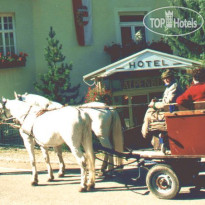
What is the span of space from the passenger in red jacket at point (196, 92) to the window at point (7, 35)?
979 cm

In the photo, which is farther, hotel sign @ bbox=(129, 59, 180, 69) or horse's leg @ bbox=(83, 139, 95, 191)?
hotel sign @ bbox=(129, 59, 180, 69)

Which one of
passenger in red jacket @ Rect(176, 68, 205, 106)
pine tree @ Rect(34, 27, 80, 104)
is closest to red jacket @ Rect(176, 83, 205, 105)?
passenger in red jacket @ Rect(176, 68, 205, 106)

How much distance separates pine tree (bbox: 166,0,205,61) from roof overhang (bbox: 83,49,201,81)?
1.71m

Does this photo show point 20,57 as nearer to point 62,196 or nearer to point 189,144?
point 62,196

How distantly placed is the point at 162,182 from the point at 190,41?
8607mm

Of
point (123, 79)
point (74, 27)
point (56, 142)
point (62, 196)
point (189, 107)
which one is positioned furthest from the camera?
point (74, 27)

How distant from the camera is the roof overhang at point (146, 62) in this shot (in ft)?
39.1

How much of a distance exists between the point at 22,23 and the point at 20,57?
1.50 metres

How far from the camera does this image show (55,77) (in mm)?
13523

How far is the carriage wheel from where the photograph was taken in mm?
6535

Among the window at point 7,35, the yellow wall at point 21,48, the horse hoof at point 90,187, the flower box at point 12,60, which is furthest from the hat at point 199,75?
the window at point 7,35

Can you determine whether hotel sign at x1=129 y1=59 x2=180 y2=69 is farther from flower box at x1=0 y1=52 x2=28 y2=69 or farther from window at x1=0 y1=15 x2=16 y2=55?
window at x1=0 y1=15 x2=16 y2=55

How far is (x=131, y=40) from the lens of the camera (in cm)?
1588

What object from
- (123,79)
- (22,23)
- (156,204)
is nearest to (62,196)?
(156,204)
